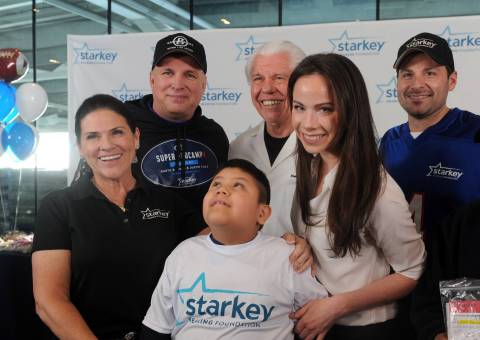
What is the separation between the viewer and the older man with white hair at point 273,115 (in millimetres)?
2502

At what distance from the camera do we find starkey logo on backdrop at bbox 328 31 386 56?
3.75 metres

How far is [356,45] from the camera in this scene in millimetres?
3773

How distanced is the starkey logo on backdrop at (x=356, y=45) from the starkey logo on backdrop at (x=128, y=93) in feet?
5.50

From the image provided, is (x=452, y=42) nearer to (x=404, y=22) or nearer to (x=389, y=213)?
(x=404, y=22)

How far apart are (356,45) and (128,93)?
198 cm

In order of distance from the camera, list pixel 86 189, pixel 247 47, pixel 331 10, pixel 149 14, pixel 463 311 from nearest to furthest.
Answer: pixel 463 311 < pixel 86 189 < pixel 247 47 < pixel 149 14 < pixel 331 10

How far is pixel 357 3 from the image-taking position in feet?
41.9

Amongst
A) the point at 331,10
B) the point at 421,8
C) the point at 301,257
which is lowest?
the point at 301,257

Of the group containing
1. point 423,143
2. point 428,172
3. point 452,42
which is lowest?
point 428,172

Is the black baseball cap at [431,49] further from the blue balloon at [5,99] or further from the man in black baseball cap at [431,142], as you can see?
the blue balloon at [5,99]

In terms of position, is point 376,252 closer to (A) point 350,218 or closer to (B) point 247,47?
(A) point 350,218

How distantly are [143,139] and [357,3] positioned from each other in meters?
11.7

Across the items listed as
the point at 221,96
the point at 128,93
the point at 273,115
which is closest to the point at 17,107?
the point at 128,93

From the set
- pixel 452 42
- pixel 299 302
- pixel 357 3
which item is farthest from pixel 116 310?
pixel 357 3
